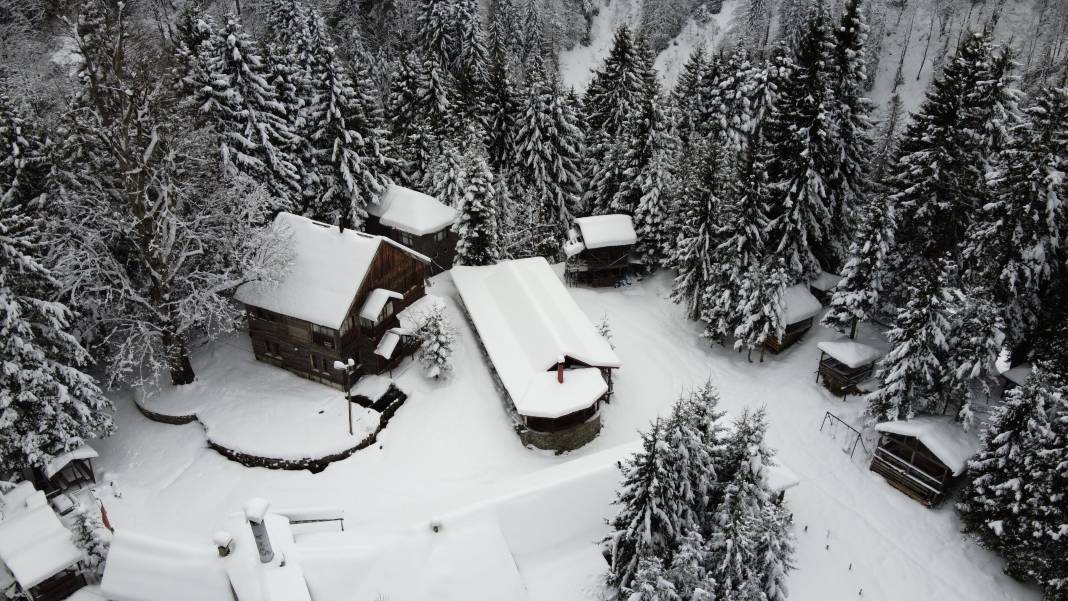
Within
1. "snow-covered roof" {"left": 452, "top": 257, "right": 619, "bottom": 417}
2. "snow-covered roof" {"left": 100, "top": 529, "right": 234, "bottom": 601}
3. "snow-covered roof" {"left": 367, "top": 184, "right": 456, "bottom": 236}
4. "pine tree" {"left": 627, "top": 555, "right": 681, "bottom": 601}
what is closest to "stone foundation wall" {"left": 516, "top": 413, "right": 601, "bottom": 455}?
"snow-covered roof" {"left": 452, "top": 257, "right": 619, "bottom": 417}

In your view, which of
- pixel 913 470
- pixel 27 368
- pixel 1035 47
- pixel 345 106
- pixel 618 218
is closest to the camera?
pixel 27 368

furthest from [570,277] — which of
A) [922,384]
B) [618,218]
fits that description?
[922,384]

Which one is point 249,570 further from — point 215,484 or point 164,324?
point 164,324

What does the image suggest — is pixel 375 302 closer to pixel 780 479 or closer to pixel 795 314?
pixel 780 479

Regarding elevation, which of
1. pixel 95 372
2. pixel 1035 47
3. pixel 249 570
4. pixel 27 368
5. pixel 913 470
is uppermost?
pixel 1035 47

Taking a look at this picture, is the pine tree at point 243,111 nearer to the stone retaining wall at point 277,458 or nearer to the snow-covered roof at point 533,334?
the snow-covered roof at point 533,334

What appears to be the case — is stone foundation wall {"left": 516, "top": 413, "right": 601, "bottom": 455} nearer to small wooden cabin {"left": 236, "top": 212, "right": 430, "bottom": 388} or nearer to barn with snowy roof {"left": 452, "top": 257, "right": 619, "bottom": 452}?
barn with snowy roof {"left": 452, "top": 257, "right": 619, "bottom": 452}

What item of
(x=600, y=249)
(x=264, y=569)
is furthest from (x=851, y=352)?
(x=264, y=569)

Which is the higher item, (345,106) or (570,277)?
(345,106)

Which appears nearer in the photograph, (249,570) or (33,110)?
(249,570)
